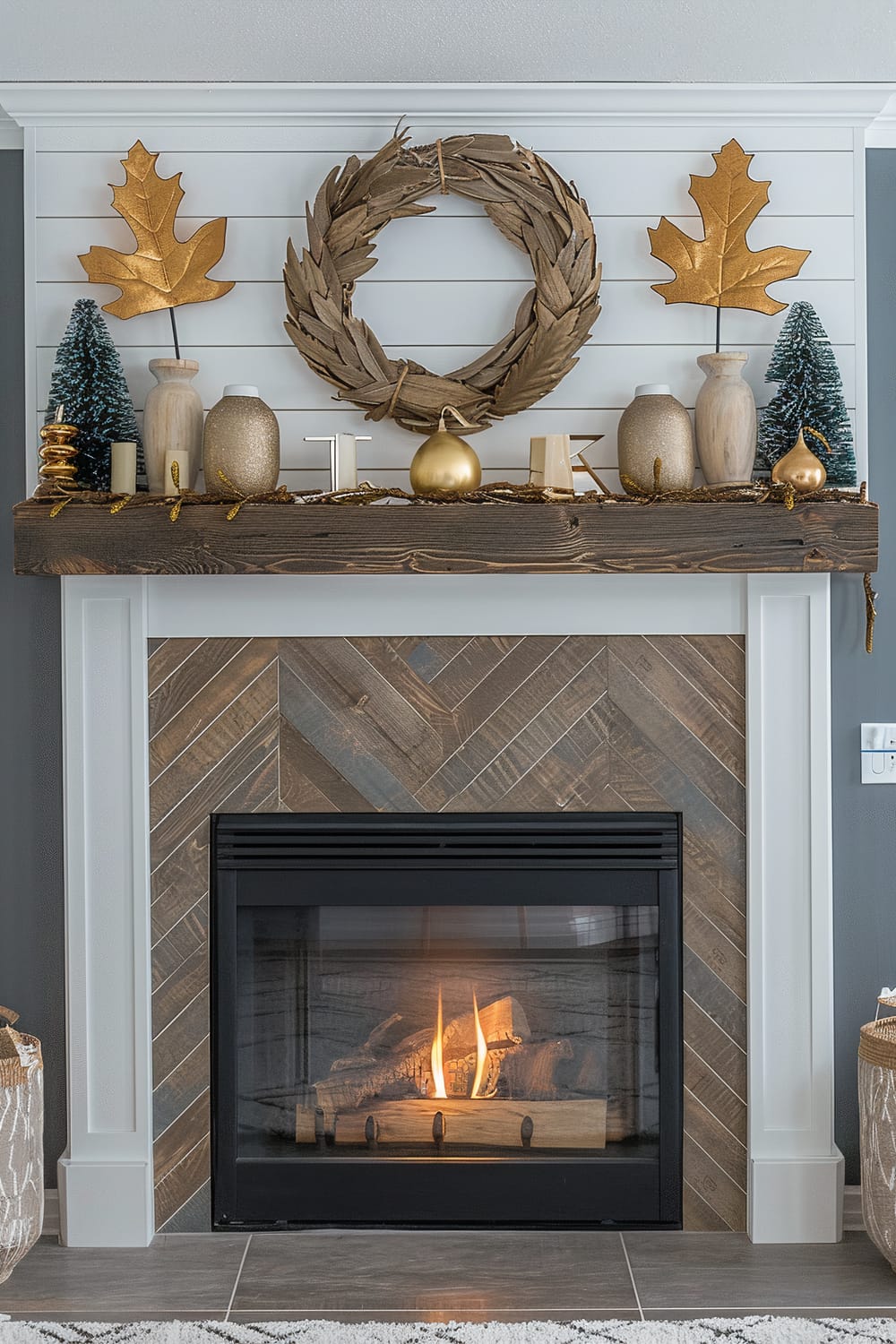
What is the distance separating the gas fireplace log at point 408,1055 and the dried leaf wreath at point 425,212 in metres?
1.28

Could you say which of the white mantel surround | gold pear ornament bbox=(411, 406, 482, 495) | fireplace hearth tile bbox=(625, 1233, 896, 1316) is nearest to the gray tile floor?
fireplace hearth tile bbox=(625, 1233, 896, 1316)

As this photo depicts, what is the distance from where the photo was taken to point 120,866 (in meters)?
2.38

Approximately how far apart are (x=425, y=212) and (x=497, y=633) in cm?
89

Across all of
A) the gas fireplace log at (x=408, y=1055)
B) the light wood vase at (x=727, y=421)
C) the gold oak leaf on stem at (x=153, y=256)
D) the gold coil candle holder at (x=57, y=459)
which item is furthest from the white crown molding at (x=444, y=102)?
the gas fireplace log at (x=408, y=1055)

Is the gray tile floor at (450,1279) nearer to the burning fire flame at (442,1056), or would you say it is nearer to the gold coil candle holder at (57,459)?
the burning fire flame at (442,1056)

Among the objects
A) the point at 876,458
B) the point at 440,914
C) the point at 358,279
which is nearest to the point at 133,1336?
the point at 440,914

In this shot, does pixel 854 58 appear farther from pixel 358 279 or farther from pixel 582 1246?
pixel 582 1246

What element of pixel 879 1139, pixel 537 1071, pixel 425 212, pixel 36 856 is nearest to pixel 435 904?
pixel 537 1071

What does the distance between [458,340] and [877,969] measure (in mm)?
1628

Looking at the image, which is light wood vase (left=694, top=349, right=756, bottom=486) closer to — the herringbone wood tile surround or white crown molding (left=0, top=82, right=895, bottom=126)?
the herringbone wood tile surround

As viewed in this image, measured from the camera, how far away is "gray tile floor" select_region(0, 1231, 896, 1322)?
6.90ft

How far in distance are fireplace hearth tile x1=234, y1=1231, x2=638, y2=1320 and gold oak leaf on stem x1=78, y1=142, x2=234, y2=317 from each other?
196cm

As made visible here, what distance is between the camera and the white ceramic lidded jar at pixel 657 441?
7.47ft

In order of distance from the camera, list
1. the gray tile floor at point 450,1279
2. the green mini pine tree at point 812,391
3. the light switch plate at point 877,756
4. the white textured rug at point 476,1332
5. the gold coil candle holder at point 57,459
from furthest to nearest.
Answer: the light switch plate at point 877,756
the green mini pine tree at point 812,391
the gold coil candle holder at point 57,459
the gray tile floor at point 450,1279
the white textured rug at point 476,1332
